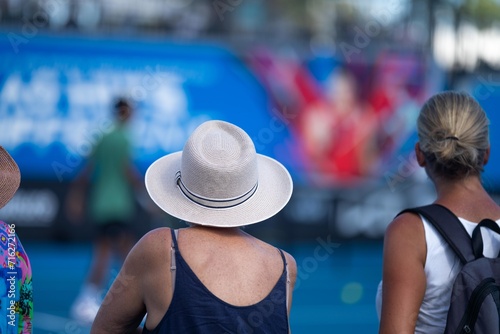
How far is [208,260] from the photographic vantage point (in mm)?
2516

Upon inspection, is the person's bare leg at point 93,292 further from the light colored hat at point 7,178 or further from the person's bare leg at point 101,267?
the light colored hat at point 7,178

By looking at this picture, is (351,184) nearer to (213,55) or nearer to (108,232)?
(213,55)

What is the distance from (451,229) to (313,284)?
10553 mm

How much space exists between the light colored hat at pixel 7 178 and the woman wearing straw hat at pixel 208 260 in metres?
0.45

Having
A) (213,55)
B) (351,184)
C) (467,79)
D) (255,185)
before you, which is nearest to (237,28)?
(213,55)

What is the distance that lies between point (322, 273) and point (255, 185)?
1184 cm

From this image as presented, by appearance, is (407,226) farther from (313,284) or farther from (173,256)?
(313,284)

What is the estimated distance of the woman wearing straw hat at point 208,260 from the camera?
8.05 ft

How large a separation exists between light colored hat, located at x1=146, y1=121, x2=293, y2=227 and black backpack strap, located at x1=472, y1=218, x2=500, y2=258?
640mm

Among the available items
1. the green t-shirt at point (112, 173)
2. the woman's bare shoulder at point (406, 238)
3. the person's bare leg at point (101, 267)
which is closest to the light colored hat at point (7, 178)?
the woman's bare shoulder at point (406, 238)

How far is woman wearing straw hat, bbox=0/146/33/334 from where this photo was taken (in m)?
2.60

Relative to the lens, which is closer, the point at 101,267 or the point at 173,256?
the point at 173,256

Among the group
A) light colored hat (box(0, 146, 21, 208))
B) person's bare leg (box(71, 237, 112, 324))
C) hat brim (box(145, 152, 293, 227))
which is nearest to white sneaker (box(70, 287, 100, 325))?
person's bare leg (box(71, 237, 112, 324))

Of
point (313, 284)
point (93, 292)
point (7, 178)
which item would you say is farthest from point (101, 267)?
point (7, 178)
